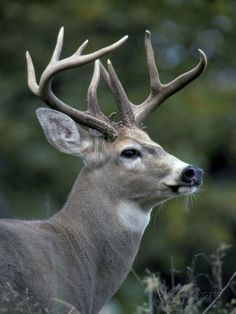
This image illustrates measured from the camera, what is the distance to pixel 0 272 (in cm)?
760

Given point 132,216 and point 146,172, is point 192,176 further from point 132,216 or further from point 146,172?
point 132,216

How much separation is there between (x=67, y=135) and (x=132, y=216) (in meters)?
0.71

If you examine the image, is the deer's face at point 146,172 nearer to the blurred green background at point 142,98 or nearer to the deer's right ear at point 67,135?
the deer's right ear at point 67,135

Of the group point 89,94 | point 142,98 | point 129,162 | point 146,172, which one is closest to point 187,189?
point 146,172

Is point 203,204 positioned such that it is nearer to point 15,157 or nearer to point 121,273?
point 15,157

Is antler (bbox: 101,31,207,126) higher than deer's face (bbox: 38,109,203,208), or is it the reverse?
antler (bbox: 101,31,207,126)

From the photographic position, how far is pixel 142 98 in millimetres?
18812

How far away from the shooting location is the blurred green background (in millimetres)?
18734

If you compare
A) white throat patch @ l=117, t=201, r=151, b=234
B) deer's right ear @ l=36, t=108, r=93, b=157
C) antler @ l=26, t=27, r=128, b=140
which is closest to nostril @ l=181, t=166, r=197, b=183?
white throat patch @ l=117, t=201, r=151, b=234

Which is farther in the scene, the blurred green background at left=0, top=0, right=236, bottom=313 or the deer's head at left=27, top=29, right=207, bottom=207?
the blurred green background at left=0, top=0, right=236, bottom=313

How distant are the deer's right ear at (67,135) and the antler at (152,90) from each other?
0.31 metres

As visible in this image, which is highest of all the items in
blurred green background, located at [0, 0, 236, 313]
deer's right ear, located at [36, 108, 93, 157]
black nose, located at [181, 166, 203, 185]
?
deer's right ear, located at [36, 108, 93, 157]

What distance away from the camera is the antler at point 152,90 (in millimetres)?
9188

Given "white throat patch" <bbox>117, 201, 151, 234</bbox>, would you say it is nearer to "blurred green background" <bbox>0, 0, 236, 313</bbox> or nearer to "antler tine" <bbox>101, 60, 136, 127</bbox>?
"antler tine" <bbox>101, 60, 136, 127</bbox>
